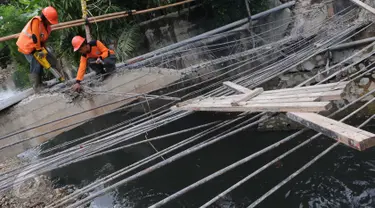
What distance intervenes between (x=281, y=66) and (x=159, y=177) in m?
3.97

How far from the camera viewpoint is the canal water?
5.20m

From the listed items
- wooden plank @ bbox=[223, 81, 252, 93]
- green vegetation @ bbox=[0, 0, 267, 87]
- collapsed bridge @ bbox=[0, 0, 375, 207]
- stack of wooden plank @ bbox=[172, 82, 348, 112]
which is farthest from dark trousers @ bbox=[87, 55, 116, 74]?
stack of wooden plank @ bbox=[172, 82, 348, 112]

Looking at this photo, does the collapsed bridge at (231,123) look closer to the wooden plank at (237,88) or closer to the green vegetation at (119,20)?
the wooden plank at (237,88)

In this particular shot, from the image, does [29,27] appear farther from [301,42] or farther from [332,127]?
[301,42]

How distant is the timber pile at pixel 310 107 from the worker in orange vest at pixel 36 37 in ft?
10.8

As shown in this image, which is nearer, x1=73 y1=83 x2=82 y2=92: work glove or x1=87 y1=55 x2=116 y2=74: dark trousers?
x1=73 y1=83 x2=82 y2=92: work glove

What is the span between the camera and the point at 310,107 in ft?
7.40

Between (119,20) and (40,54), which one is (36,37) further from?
(119,20)

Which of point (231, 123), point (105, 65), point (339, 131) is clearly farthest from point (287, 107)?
point (105, 65)

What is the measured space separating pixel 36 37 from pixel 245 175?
4830mm

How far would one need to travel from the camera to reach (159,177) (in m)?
7.08

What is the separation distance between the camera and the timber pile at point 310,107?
1830 millimetres

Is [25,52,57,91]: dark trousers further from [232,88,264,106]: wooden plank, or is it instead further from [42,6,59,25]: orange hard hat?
[232,88,264,106]: wooden plank

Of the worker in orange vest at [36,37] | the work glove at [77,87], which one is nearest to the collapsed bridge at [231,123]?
the work glove at [77,87]
